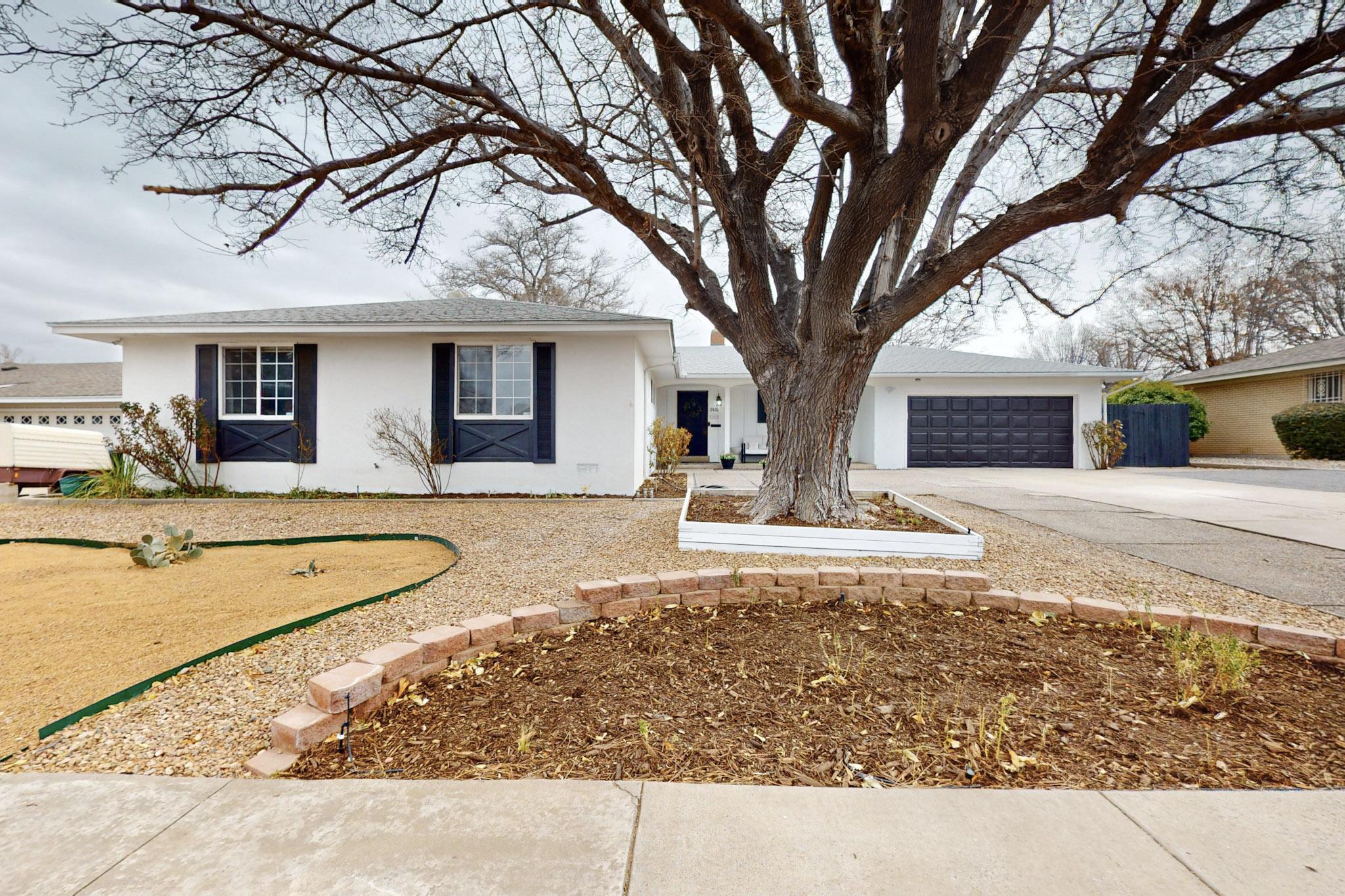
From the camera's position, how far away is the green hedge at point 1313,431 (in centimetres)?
1380

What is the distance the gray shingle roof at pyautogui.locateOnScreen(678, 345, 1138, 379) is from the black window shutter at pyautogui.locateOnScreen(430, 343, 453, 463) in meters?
5.46

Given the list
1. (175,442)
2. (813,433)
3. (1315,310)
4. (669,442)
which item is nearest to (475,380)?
(669,442)

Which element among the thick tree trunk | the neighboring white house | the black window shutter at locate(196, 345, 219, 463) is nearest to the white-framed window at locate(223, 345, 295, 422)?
the black window shutter at locate(196, 345, 219, 463)

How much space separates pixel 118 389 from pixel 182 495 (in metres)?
10.7

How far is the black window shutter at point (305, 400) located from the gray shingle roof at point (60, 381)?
11.1 meters

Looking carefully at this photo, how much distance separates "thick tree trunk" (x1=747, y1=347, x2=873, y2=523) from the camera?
483 centimetres

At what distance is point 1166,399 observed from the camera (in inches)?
595

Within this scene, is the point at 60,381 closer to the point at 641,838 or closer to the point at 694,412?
the point at 694,412

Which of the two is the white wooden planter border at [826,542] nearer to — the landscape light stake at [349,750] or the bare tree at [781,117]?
the bare tree at [781,117]

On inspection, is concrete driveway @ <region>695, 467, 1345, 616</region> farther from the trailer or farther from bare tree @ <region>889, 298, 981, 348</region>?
the trailer

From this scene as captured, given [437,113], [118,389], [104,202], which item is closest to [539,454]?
[437,113]

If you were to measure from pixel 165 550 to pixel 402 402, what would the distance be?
434cm

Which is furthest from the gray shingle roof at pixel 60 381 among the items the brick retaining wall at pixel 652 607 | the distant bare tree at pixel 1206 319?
the distant bare tree at pixel 1206 319

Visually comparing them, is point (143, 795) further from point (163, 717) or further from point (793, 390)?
point (793, 390)
